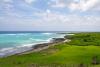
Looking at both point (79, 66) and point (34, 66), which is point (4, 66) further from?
point (79, 66)

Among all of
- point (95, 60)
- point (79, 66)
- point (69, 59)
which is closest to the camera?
point (79, 66)

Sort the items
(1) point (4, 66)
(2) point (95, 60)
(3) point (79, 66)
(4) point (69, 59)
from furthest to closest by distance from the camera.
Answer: (4) point (69, 59)
(2) point (95, 60)
(1) point (4, 66)
(3) point (79, 66)

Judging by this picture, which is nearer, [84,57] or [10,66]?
[10,66]

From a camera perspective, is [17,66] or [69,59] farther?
[69,59]

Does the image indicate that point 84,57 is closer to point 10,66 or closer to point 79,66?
point 79,66

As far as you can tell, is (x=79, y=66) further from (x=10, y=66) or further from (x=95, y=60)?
(x=10, y=66)

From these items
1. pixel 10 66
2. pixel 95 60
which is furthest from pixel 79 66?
pixel 10 66

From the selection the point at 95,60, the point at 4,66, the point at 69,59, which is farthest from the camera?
the point at 69,59

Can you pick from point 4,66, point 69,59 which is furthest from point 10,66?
point 69,59

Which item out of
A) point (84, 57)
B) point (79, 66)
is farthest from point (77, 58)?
point (79, 66)
